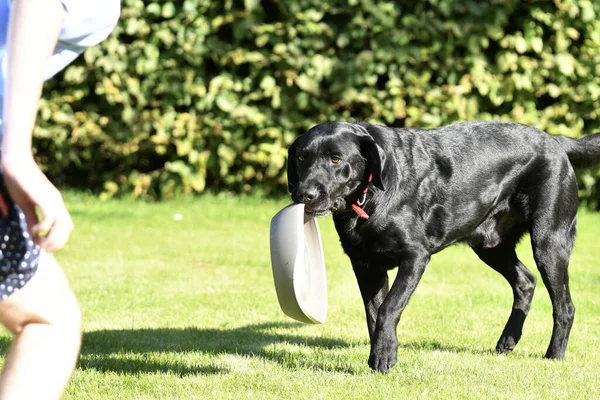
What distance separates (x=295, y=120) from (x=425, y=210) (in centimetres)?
547

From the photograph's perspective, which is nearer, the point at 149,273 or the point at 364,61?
the point at 149,273

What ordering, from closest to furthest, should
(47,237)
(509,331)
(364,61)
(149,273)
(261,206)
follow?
(47,237) → (509,331) → (149,273) → (364,61) → (261,206)

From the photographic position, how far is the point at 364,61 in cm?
946

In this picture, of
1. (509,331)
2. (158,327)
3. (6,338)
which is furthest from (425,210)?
(6,338)

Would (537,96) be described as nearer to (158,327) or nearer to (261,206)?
(261,206)

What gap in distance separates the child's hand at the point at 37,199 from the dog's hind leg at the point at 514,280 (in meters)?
3.40

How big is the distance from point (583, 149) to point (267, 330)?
2045mm

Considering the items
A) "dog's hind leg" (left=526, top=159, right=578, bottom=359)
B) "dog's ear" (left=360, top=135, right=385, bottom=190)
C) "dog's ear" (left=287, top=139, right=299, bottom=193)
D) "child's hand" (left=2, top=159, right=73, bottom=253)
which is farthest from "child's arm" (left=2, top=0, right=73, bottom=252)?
"dog's hind leg" (left=526, top=159, right=578, bottom=359)

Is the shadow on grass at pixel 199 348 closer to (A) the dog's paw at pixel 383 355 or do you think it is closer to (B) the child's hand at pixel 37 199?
(A) the dog's paw at pixel 383 355

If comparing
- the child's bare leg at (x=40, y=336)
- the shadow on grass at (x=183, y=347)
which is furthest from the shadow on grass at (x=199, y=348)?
the child's bare leg at (x=40, y=336)

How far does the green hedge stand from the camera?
373 inches

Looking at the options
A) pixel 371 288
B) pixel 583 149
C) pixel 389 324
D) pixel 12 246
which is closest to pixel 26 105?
pixel 12 246

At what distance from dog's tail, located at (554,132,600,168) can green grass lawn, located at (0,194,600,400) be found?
0.97m

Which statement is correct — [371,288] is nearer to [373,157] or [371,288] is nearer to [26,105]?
[373,157]
